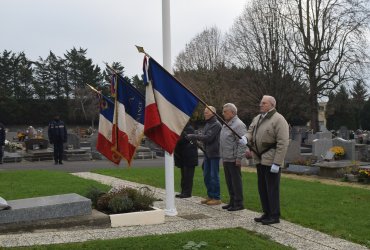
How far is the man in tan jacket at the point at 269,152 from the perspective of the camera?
768cm

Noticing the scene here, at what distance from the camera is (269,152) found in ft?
25.6

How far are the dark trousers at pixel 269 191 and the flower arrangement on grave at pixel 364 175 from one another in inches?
341

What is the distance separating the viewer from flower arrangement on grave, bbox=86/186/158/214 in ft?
26.0

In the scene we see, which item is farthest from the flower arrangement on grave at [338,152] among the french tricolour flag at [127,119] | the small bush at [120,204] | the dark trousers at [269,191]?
the small bush at [120,204]

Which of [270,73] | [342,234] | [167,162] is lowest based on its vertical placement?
[342,234]

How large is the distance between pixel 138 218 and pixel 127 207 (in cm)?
32

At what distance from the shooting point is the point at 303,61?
4188cm

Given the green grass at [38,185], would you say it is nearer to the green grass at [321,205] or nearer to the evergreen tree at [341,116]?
the green grass at [321,205]

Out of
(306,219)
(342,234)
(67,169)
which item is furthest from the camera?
(67,169)

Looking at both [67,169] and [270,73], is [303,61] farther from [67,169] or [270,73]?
[67,169]

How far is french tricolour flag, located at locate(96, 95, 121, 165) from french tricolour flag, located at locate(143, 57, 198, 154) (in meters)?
1.40

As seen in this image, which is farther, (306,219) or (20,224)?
(306,219)

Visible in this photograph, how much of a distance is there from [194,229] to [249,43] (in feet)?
124

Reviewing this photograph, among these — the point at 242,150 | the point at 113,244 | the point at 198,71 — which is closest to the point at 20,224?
the point at 113,244
